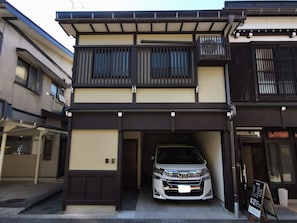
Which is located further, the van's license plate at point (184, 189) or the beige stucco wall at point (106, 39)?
the beige stucco wall at point (106, 39)

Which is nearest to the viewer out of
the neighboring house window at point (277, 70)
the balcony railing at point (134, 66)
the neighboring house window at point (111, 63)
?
the balcony railing at point (134, 66)

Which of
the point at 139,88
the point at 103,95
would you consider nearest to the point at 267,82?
the point at 139,88

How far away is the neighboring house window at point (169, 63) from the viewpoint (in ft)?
20.7

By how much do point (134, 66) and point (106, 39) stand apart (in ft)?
4.49

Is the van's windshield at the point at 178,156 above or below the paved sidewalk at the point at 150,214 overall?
above

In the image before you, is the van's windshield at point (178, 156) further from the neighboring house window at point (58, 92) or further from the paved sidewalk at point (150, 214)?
the neighboring house window at point (58, 92)

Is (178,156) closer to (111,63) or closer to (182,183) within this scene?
(182,183)

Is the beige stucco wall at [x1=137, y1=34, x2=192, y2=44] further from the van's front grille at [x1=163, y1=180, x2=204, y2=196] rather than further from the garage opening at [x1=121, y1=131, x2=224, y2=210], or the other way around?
the van's front grille at [x1=163, y1=180, x2=204, y2=196]

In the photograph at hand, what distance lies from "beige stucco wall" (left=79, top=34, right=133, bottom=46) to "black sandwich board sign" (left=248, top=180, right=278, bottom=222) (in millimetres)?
5586

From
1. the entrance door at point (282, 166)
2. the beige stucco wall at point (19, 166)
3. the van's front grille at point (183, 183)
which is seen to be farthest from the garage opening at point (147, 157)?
the beige stucco wall at point (19, 166)

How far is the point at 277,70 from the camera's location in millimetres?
6578

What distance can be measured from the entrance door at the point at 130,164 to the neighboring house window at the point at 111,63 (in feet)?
11.5

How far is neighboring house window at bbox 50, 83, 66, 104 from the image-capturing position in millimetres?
11636

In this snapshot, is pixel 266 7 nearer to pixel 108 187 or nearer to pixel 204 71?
pixel 204 71
